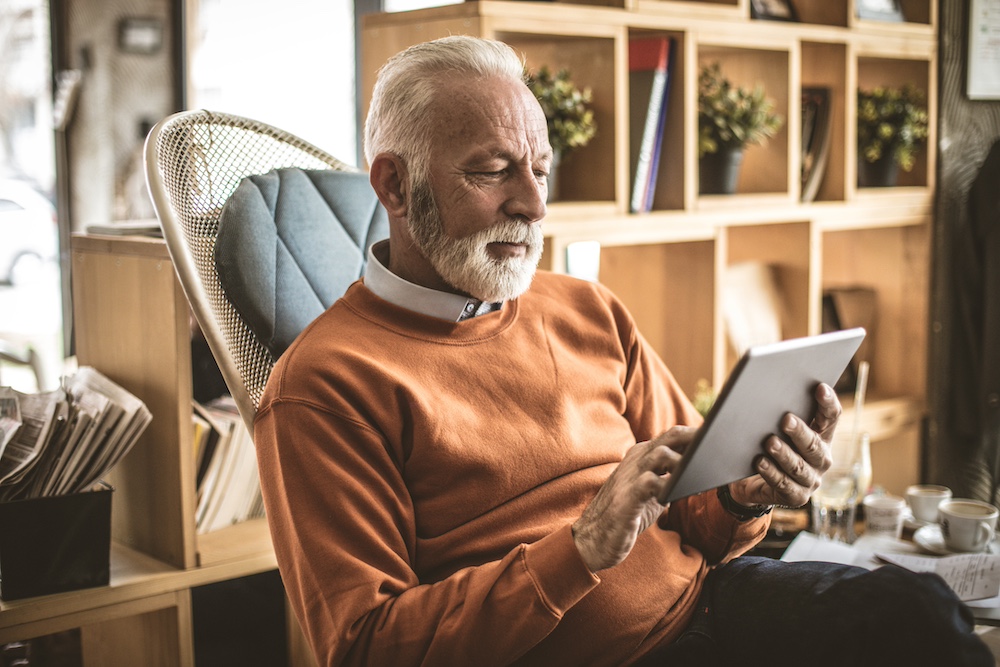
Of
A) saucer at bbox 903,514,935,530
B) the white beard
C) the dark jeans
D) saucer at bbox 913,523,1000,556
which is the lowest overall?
saucer at bbox 903,514,935,530

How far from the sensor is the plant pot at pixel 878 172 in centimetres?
271

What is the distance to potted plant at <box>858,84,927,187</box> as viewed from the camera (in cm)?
266

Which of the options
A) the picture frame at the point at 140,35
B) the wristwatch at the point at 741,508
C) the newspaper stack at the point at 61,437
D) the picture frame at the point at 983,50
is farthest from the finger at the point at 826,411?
the picture frame at the point at 140,35

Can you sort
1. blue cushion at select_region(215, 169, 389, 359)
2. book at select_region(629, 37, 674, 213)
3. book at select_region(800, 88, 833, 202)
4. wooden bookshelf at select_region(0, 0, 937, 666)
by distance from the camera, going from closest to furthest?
1. blue cushion at select_region(215, 169, 389, 359)
2. wooden bookshelf at select_region(0, 0, 937, 666)
3. book at select_region(629, 37, 674, 213)
4. book at select_region(800, 88, 833, 202)

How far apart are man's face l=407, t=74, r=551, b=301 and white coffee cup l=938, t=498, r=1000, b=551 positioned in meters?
0.93

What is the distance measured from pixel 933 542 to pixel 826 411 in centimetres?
74

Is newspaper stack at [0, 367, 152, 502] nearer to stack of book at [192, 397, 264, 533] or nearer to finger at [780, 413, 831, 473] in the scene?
stack of book at [192, 397, 264, 533]

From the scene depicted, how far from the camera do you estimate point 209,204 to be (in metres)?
1.48

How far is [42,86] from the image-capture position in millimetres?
3992

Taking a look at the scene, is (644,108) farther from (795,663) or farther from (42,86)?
(42,86)

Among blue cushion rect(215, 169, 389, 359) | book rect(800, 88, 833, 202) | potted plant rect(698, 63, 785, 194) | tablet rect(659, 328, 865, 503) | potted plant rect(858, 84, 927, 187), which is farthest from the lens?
potted plant rect(858, 84, 927, 187)

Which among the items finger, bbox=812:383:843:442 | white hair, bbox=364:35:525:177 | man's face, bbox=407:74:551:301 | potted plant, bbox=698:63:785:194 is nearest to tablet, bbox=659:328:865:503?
finger, bbox=812:383:843:442

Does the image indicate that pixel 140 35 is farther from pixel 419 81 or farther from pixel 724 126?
pixel 419 81

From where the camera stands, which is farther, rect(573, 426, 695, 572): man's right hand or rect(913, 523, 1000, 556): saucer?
rect(913, 523, 1000, 556): saucer
